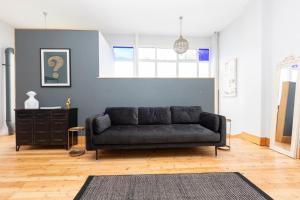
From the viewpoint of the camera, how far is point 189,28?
5773 mm

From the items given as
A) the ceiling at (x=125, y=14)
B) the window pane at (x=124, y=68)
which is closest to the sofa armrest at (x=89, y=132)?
the ceiling at (x=125, y=14)

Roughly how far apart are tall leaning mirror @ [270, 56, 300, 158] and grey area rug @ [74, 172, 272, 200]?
1.51 m

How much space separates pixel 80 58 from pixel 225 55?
13.9ft

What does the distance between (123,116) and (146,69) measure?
3519 mm

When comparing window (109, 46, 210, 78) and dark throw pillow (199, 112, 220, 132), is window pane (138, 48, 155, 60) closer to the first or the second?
window (109, 46, 210, 78)

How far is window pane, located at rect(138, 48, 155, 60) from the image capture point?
6664mm

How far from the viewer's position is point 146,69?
6.79 m

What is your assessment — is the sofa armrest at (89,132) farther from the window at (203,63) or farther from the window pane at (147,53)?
the window at (203,63)

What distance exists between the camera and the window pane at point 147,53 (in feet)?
21.9

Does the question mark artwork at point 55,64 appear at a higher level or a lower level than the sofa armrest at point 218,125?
higher

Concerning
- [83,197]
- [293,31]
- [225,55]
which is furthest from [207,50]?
[83,197]

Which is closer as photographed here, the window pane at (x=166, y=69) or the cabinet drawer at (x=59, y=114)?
the cabinet drawer at (x=59, y=114)

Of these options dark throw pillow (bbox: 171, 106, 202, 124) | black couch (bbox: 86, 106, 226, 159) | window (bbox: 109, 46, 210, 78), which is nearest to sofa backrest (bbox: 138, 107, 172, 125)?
dark throw pillow (bbox: 171, 106, 202, 124)

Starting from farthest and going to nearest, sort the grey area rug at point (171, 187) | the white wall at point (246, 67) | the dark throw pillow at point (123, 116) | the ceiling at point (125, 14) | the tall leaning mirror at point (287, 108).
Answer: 1. the ceiling at point (125, 14)
2. the white wall at point (246, 67)
3. the dark throw pillow at point (123, 116)
4. the tall leaning mirror at point (287, 108)
5. the grey area rug at point (171, 187)
